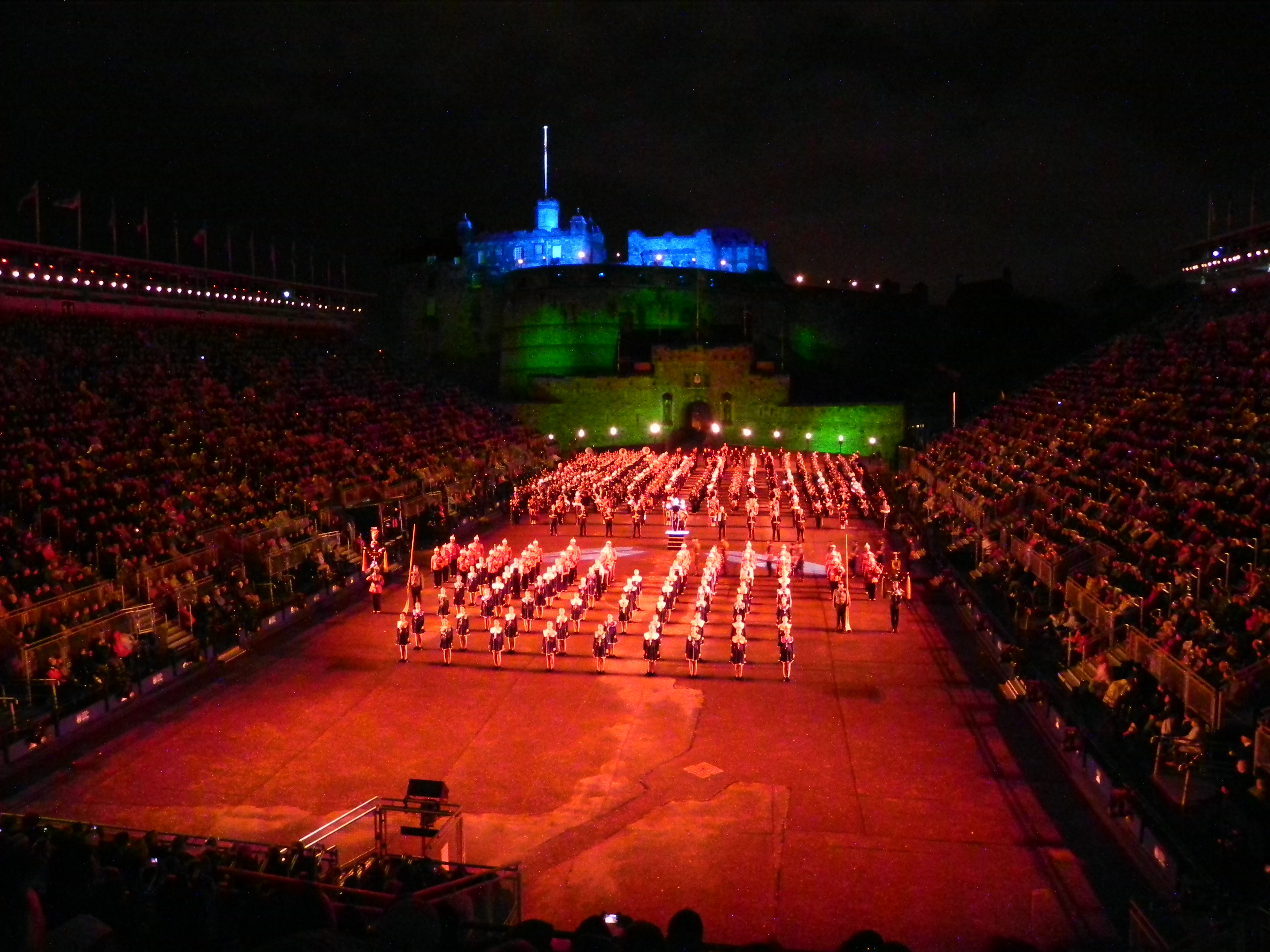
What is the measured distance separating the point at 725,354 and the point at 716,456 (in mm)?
7886

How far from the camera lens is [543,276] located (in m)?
53.8

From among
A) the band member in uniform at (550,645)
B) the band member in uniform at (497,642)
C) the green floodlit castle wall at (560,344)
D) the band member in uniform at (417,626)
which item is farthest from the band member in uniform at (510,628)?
the green floodlit castle wall at (560,344)

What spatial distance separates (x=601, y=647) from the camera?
13852 millimetres

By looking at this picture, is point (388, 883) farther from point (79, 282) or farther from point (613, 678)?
point (79, 282)

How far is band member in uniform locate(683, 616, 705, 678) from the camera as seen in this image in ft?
44.9

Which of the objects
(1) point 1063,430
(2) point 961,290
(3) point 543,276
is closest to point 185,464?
(1) point 1063,430

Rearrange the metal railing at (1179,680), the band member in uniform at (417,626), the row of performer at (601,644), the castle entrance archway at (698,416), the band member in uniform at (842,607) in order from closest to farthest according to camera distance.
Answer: the metal railing at (1179,680) < the row of performer at (601,644) < the band member in uniform at (417,626) < the band member in uniform at (842,607) < the castle entrance archway at (698,416)

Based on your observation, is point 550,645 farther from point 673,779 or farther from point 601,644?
point 673,779

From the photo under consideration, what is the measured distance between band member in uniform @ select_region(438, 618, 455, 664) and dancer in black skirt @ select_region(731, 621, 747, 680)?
14.4 ft

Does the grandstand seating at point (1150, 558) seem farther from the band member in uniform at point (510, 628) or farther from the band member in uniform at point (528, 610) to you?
the band member in uniform at point (528, 610)

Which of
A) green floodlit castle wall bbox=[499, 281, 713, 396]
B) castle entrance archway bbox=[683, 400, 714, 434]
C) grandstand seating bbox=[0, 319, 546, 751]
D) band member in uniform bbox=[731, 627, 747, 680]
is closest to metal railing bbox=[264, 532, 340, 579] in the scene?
grandstand seating bbox=[0, 319, 546, 751]

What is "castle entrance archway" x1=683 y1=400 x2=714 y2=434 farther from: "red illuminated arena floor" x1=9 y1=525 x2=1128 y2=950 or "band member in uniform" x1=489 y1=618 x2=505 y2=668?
"band member in uniform" x1=489 y1=618 x2=505 y2=668

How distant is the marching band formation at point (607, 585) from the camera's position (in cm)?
1443

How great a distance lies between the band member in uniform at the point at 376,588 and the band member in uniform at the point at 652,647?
6.10 meters
